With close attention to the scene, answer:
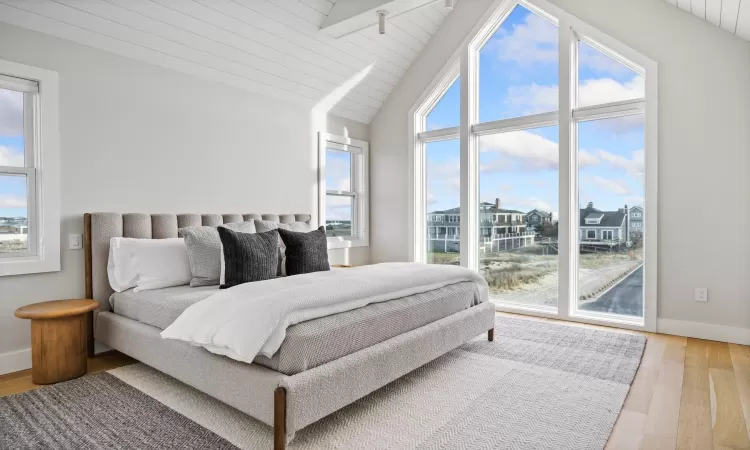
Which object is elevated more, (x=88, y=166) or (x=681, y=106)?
(x=681, y=106)

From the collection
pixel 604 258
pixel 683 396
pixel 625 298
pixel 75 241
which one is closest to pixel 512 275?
pixel 604 258

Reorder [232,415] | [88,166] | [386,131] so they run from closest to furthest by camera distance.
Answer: [232,415]
[88,166]
[386,131]

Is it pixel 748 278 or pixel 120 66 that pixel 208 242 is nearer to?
pixel 120 66

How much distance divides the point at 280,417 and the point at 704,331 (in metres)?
3.63

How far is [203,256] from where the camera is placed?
10.2ft

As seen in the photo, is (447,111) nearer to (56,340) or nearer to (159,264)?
(159,264)

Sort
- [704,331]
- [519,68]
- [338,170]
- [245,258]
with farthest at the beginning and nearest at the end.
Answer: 1. [338,170]
2. [519,68]
3. [704,331]
4. [245,258]

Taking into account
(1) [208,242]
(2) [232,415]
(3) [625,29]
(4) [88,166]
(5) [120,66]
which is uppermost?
(3) [625,29]

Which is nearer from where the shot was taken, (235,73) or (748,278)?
(748,278)

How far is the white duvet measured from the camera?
1.89m

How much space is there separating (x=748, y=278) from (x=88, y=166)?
5.15m

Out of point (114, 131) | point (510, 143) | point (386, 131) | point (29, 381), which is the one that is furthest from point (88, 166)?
point (510, 143)

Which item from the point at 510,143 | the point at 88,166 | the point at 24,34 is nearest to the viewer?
the point at 24,34

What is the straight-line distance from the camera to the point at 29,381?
2.69 meters
